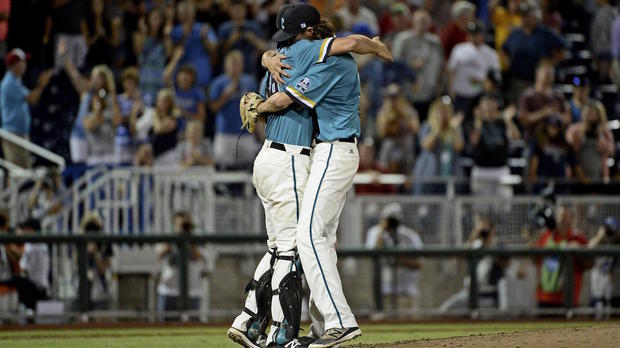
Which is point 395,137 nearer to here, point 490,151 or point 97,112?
point 490,151

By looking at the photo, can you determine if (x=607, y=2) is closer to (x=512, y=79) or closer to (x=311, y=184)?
(x=512, y=79)

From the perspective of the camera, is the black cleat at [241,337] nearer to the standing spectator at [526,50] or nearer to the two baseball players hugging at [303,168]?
the two baseball players hugging at [303,168]

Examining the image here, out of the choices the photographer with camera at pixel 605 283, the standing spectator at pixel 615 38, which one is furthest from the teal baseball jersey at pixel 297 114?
the standing spectator at pixel 615 38

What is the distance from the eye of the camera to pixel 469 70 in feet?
55.8

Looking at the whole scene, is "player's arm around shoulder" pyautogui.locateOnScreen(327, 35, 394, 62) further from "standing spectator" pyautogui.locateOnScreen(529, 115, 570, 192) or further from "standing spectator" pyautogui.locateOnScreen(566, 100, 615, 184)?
"standing spectator" pyautogui.locateOnScreen(566, 100, 615, 184)

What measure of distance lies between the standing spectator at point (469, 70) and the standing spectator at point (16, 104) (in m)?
5.98

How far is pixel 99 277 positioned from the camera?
13.5 meters

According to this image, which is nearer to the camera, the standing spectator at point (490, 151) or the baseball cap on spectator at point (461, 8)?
the standing spectator at point (490, 151)

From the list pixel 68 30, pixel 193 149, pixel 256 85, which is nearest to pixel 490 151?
pixel 256 85

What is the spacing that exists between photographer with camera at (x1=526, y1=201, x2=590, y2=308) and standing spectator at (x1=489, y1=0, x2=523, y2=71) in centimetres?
420

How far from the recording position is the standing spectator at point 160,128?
15.0 metres

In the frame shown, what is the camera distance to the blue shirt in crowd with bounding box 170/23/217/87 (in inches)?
631

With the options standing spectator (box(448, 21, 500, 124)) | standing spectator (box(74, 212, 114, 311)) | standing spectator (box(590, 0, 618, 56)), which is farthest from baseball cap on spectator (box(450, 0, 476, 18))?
standing spectator (box(74, 212, 114, 311))

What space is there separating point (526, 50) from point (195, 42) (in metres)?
5.09
